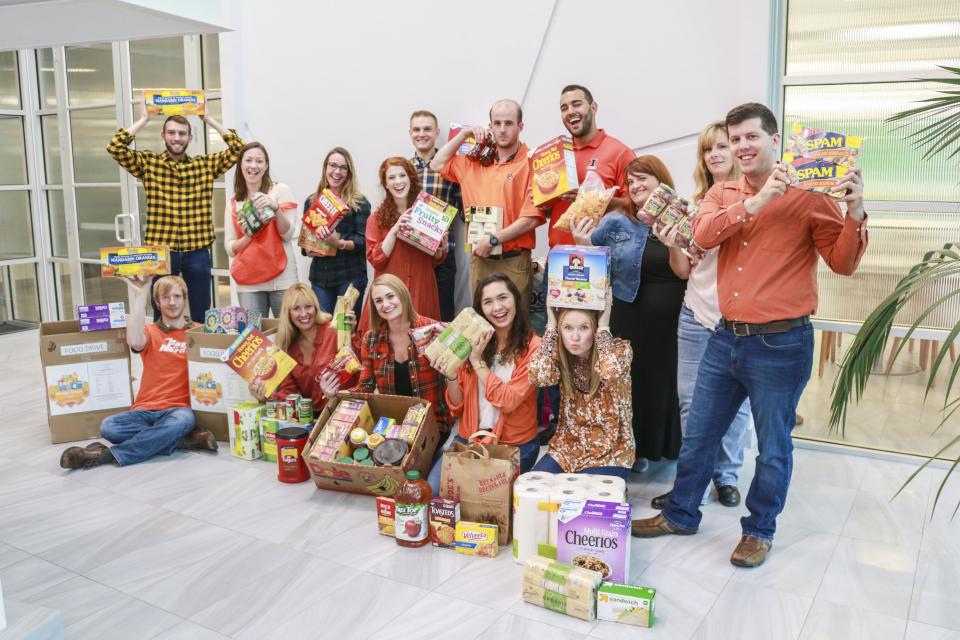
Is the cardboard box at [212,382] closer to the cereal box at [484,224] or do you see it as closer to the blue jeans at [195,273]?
the blue jeans at [195,273]

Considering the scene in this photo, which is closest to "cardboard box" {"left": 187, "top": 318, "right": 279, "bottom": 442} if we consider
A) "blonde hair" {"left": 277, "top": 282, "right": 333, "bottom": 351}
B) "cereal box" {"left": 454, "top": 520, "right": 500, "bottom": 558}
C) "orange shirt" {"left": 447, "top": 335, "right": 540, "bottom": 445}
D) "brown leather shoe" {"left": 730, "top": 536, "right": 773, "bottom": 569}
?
"blonde hair" {"left": 277, "top": 282, "right": 333, "bottom": 351}

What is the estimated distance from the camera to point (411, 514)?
300 cm

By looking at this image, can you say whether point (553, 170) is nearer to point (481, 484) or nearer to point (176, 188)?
point (481, 484)

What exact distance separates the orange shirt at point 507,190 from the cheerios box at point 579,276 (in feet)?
2.50

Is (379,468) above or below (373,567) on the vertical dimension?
above

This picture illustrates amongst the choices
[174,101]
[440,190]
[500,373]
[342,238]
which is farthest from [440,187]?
[174,101]

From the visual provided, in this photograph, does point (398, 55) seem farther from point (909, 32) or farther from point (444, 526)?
point (444, 526)

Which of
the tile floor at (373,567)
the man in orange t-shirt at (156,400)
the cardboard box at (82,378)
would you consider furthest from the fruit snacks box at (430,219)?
the cardboard box at (82,378)

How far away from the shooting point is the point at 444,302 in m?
4.80

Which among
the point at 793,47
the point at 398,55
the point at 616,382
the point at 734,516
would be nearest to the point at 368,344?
the point at 616,382

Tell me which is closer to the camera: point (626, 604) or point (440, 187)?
point (626, 604)

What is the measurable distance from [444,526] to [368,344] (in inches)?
43.7

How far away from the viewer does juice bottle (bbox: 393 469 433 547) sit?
3.00m

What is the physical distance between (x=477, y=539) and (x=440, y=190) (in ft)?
7.08
